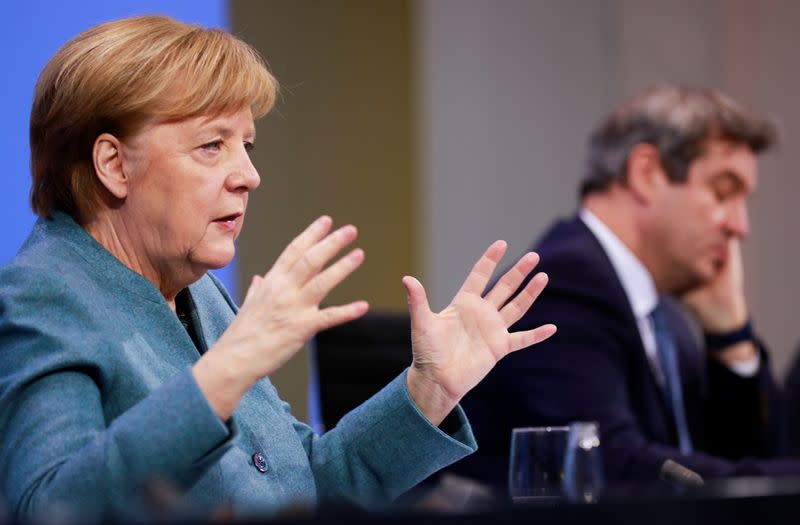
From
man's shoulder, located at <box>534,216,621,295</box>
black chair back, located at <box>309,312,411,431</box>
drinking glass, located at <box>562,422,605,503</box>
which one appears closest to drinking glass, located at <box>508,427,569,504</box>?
drinking glass, located at <box>562,422,605,503</box>

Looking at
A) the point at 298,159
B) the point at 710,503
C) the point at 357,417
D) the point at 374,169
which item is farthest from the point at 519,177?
the point at 710,503

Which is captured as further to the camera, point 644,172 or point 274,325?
point 644,172

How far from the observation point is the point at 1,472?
1.34 m

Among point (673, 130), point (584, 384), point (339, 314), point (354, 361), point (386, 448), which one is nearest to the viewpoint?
point (339, 314)

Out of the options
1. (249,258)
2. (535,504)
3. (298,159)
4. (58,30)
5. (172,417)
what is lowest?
(249,258)

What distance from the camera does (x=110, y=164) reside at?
154 centimetres

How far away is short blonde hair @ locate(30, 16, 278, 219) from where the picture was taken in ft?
4.90

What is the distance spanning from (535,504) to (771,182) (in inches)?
153

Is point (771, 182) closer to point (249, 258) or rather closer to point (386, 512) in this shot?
point (249, 258)

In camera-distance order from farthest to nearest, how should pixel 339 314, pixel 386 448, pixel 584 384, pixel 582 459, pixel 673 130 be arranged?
pixel 673 130, pixel 584 384, pixel 386 448, pixel 582 459, pixel 339 314

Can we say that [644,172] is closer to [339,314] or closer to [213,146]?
[213,146]

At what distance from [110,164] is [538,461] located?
70cm

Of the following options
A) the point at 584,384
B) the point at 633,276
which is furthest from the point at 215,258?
the point at 633,276

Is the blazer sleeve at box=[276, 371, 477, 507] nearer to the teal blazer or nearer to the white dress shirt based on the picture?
the teal blazer
